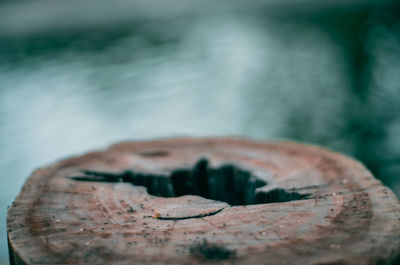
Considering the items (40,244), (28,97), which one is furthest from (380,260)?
(28,97)

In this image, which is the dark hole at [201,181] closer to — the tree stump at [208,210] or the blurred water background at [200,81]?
the tree stump at [208,210]

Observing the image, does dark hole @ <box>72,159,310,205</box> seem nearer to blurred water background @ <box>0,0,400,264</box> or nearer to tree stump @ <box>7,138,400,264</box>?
tree stump @ <box>7,138,400,264</box>

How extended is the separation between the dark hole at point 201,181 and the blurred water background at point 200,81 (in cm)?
112

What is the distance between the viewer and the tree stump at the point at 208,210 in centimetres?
127

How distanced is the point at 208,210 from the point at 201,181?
20.5 inches

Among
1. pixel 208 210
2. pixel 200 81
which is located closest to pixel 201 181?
pixel 208 210

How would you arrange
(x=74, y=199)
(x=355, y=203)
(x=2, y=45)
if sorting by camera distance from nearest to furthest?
(x=355, y=203) → (x=74, y=199) → (x=2, y=45)

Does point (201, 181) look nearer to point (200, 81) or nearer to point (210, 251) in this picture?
point (210, 251)

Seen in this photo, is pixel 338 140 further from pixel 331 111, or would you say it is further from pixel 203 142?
pixel 203 142

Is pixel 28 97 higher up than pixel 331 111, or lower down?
higher up

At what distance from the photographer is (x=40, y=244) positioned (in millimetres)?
1356

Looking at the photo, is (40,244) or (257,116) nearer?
(40,244)

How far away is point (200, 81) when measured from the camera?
6000mm

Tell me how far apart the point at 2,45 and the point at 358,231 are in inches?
290
